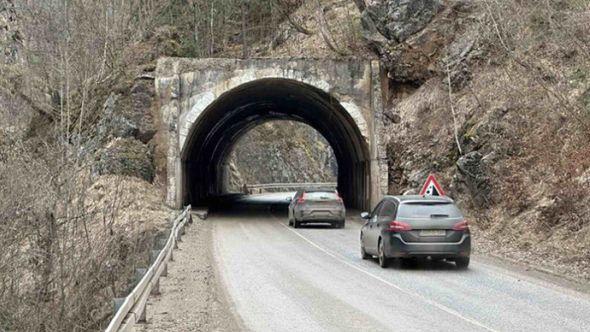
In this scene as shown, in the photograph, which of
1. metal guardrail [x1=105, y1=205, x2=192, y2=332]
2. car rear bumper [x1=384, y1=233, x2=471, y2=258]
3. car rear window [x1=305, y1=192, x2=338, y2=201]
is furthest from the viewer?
car rear window [x1=305, y1=192, x2=338, y2=201]

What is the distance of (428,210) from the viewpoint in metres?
14.9

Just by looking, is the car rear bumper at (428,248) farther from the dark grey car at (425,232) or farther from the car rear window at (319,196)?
the car rear window at (319,196)

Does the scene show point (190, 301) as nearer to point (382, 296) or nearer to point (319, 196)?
point (382, 296)

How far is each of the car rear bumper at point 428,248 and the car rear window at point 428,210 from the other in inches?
20.3

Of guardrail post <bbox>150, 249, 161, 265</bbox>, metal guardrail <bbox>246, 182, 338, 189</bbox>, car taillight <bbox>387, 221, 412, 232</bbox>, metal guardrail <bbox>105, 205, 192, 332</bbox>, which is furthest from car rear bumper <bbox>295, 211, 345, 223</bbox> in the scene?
metal guardrail <bbox>246, 182, 338, 189</bbox>

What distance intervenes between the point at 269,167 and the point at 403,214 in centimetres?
6045

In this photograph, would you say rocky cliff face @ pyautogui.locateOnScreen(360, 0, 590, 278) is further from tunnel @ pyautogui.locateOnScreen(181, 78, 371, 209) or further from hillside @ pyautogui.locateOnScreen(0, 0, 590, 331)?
tunnel @ pyautogui.locateOnScreen(181, 78, 371, 209)

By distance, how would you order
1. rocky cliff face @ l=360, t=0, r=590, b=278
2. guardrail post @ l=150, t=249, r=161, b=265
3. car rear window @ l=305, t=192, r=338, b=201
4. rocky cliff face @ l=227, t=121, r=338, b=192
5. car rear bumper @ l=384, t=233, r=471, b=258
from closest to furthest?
guardrail post @ l=150, t=249, r=161, b=265, car rear bumper @ l=384, t=233, r=471, b=258, rocky cliff face @ l=360, t=0, r=590, b=278, car rear window @ l=305, t=192, r=338, b=201, rocky cliff face @ l=227, t=121, r=338, b=192

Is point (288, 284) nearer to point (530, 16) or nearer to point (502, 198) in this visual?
point (502, 198)

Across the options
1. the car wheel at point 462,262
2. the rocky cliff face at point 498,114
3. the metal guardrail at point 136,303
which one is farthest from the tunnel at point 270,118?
the metal guardrail at point 136,303

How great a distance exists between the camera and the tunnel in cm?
3195

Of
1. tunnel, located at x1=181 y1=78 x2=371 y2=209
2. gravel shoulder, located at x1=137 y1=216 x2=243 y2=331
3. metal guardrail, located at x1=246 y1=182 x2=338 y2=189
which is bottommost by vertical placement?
gravel shoulder, located at x1=137 y1=216 x2=243 y2=331

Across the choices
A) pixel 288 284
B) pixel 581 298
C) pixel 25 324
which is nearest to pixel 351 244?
pixel 288 284

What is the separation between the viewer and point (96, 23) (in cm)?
3462
